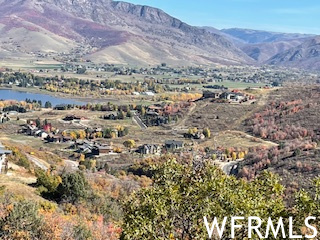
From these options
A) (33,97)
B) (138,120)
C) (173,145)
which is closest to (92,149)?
(173,145)

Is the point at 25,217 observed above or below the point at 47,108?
above

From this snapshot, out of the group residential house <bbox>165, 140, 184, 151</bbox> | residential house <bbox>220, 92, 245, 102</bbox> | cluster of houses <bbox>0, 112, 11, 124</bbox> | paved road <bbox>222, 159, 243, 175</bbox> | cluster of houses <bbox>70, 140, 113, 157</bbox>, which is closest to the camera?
paved road <bbox>222, 159, 243, 175</bbox>

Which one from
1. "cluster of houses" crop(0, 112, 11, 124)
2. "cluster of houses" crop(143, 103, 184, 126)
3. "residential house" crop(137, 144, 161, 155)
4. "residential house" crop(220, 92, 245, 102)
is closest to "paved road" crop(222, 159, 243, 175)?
"residential house" crop(137, 144, 161, 155)

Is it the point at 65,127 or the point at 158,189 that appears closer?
the point at 158,189

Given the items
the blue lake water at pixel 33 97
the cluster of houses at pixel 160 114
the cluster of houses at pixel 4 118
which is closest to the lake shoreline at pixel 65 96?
the blue lake water at pixel 33 97

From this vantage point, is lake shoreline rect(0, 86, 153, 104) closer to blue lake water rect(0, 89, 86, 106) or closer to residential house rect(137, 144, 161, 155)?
blue lake water rect(0, 89, 86, 106)

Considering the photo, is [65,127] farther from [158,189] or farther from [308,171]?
[158,189]

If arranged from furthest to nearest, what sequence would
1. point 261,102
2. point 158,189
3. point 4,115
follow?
point 261,102 < point 4,115 < point 158,189

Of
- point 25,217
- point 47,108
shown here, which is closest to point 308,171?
point 25,217
